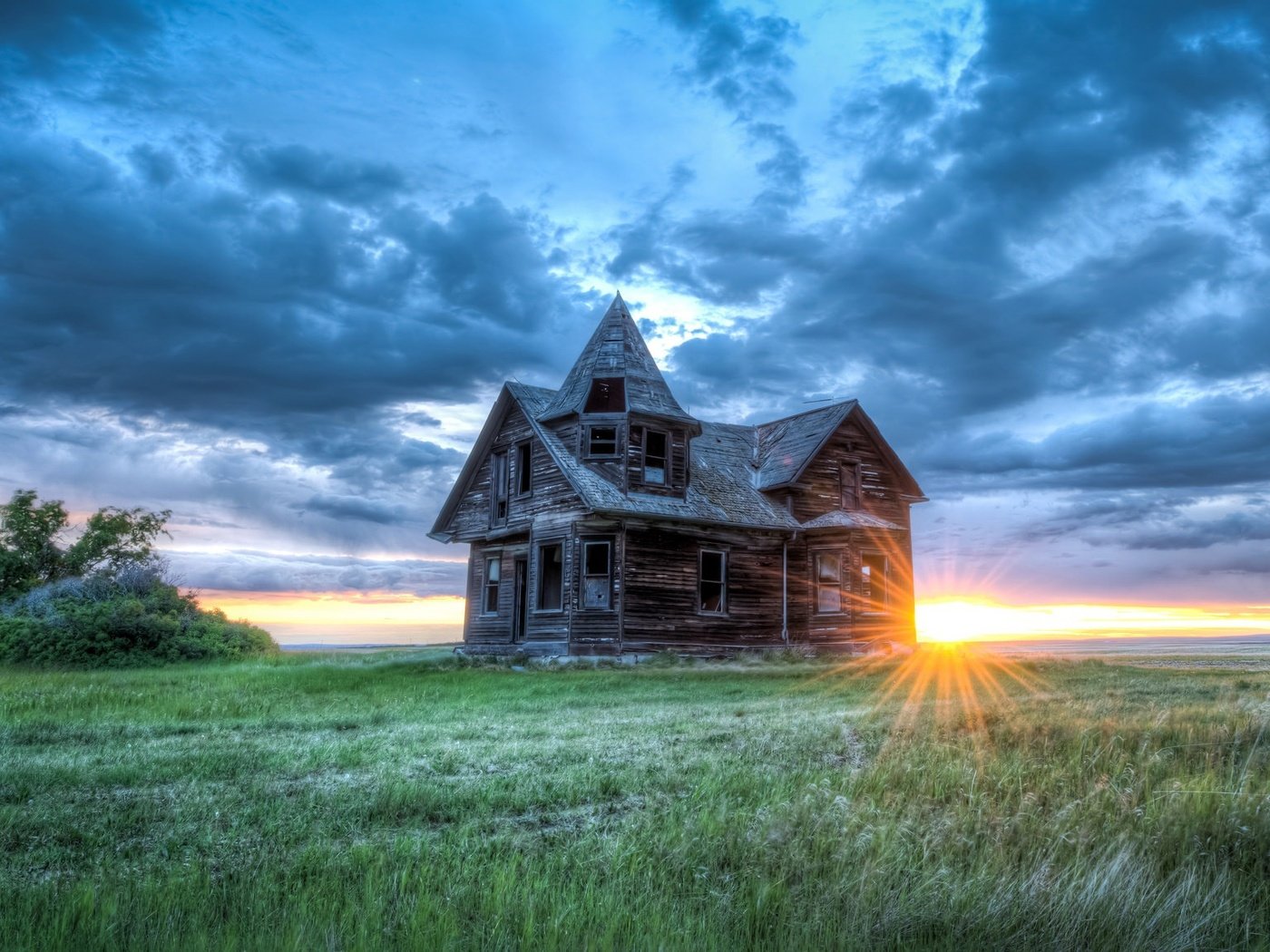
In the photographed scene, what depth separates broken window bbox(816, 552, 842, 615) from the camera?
2806 cm

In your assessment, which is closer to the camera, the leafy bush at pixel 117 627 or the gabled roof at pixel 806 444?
the leafy bush at pixel 117 627

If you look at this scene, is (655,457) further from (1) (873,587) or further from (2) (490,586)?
(1) (873,587)

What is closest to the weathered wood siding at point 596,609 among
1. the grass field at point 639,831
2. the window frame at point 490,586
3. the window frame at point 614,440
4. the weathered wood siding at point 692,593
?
the weathered wood siding at point 692,593

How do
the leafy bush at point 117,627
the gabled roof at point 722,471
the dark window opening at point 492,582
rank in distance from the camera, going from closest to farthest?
the leafy bush at point 117,627
the gabled roof at point 722,471
the dark window opening at point 492,582

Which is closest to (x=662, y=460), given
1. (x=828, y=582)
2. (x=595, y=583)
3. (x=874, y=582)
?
(x=595, y=583)

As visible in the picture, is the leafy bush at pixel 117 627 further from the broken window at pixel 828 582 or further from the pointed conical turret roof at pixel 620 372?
the broken window at pixel 828 582

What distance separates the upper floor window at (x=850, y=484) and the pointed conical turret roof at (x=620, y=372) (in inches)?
267

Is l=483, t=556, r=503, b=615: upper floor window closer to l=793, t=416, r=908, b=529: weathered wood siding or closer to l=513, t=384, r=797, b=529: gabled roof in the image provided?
l=513, t=384, r=797, b=529: gabled roof

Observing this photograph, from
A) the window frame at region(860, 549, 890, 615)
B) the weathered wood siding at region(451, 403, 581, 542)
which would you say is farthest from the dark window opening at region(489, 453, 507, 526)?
the window frame at region(860, 549, 890, 615)

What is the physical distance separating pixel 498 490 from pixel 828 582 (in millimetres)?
10694

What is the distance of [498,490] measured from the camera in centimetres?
2819

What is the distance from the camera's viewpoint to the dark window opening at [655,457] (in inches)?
1021

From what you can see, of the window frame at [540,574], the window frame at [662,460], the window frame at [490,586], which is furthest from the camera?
the window frame at [490,586]

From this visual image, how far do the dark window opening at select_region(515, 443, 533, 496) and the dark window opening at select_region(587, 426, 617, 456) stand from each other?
6.77 feet
